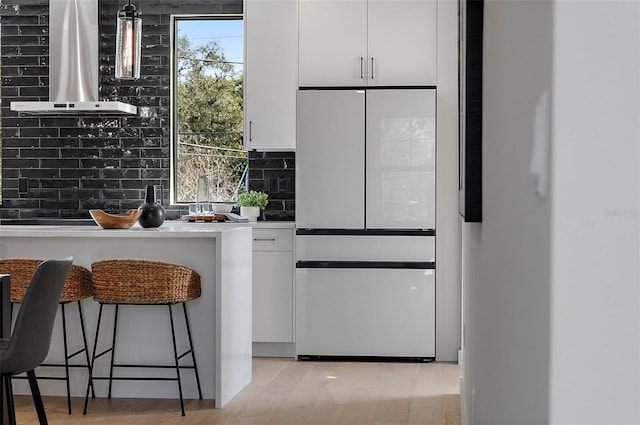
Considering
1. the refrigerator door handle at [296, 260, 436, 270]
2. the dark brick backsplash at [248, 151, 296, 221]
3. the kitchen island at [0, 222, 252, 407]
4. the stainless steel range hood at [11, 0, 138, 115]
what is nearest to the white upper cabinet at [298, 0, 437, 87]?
the dark brick backsplash at [248, 151, 296, 221]

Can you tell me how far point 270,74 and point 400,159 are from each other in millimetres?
1142

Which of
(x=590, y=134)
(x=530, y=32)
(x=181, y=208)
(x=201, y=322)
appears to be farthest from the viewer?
(x=181, y=208)

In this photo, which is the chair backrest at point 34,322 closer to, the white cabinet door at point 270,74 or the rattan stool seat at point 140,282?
the rattan stool seat at point 140,282

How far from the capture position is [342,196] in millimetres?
5961

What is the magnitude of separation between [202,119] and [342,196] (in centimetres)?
162

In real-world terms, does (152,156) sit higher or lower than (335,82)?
lower

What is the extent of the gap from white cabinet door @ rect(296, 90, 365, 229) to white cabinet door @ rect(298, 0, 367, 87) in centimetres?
16

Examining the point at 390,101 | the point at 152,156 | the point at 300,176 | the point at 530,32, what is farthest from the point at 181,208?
the point at 530,32

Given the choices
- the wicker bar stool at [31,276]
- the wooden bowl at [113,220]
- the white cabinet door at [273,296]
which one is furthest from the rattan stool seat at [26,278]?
the white cabinet door at [273,296]

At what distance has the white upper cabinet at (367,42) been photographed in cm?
598

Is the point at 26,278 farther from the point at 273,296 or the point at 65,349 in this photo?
the point at 273,296

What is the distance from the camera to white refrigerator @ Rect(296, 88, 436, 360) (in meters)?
5.91

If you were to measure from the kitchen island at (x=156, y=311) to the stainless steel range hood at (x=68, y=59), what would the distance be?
2028 millimetres

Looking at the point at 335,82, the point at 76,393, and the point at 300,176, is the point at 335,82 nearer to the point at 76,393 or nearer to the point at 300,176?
the point at 300,176
